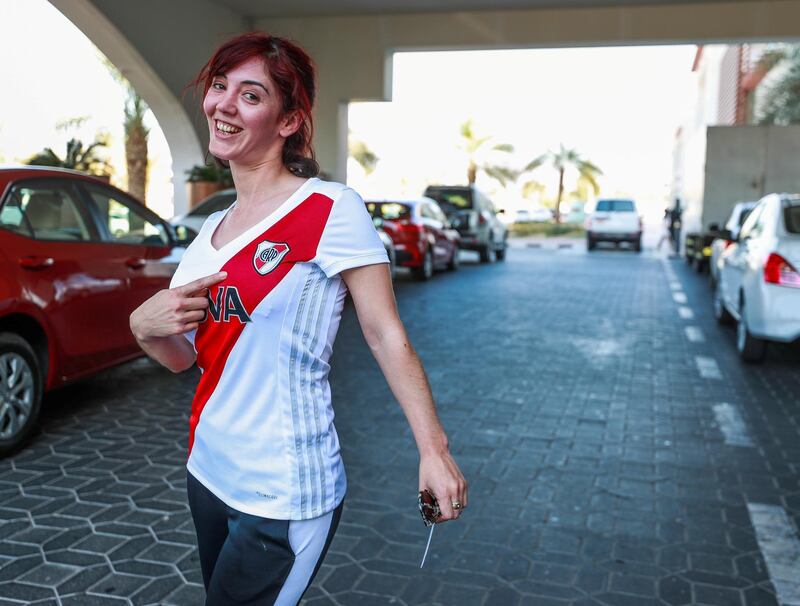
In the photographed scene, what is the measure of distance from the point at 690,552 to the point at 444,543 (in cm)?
109

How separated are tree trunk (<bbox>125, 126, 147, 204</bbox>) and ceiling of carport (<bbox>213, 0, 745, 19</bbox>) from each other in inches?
252

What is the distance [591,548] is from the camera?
3.90m

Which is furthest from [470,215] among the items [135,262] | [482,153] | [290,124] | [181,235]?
[482,153]

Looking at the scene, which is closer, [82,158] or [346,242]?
[346,242]

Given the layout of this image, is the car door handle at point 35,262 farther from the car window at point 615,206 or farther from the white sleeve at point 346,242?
the car window at point 615,206

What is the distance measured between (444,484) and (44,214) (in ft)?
15.4

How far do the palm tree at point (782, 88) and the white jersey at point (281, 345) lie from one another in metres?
24.6

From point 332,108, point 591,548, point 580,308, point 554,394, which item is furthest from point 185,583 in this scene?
point 332,108

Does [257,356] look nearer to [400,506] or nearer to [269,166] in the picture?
[269,166]

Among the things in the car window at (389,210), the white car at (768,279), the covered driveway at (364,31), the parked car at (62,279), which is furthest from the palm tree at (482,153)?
the parked car at (62,279)

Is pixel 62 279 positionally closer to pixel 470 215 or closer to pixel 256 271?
pixel 256 271

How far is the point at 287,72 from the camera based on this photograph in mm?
1859

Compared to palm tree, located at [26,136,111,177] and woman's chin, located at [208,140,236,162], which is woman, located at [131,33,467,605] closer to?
woman's chin, located at [208,140,236,162]

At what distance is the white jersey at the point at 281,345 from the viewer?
5.62ft
